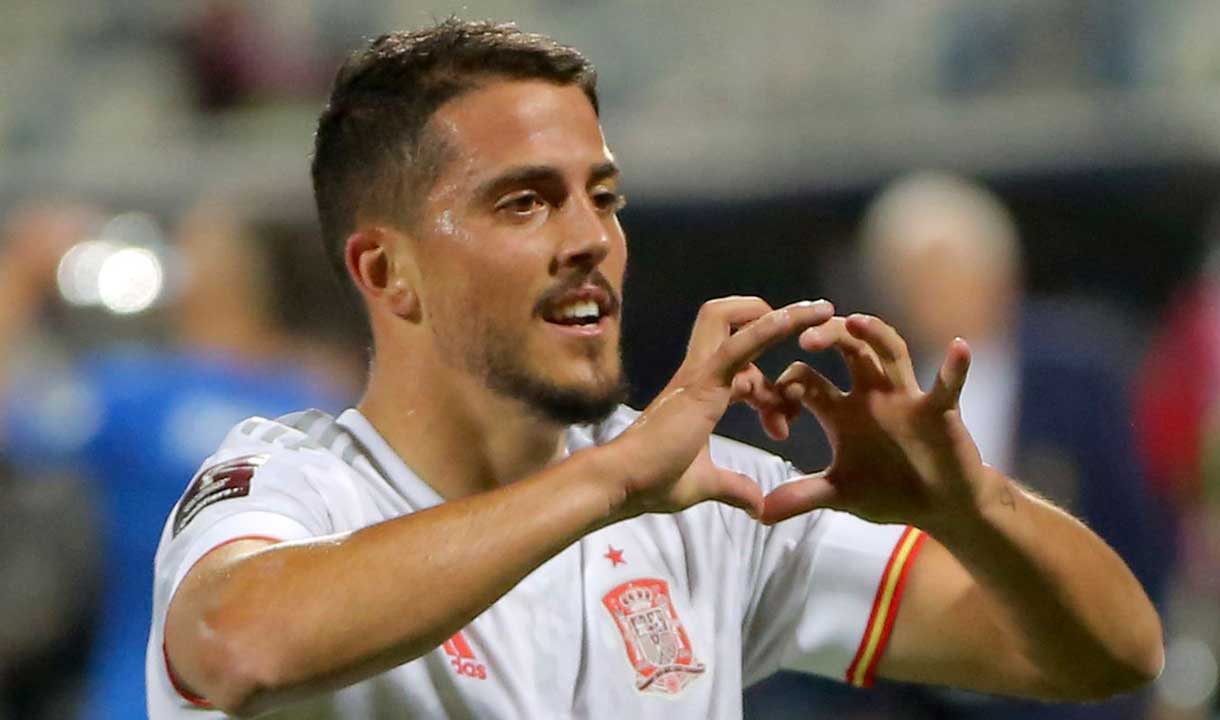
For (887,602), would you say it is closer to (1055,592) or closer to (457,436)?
(1055,592)

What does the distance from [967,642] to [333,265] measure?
1059 mm

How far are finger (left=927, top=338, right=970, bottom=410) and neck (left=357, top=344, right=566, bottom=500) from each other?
22.1 inches

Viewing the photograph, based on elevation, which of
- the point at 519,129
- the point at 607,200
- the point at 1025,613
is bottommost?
the point at 1025,613

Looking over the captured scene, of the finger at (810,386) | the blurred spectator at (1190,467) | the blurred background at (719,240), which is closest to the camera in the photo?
the finger at (810,386)

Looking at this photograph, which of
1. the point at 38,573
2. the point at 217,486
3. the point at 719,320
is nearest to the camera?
the point at 719,320

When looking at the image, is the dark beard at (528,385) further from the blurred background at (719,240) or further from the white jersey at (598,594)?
the blurred background at (719,240)

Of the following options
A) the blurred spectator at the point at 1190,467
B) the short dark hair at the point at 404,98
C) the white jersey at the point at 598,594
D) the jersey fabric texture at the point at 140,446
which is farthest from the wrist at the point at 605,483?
the blurred spectator at the point at 1190,467

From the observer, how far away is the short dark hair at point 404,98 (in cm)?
288

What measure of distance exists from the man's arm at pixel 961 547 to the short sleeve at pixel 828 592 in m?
0.03

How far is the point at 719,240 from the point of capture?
9227mm

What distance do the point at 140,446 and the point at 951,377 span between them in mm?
2410

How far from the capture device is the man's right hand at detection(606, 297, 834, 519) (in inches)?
92.8

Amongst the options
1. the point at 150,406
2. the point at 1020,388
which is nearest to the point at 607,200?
the point at 150,406

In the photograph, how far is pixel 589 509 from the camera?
231 cm
